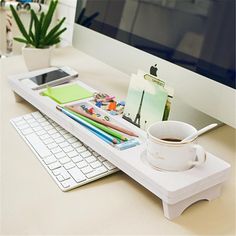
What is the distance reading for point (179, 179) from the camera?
1.96ft

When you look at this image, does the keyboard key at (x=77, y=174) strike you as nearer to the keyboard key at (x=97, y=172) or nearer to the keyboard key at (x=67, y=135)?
the keyboard key at (x=97, y=172)

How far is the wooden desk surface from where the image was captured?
58 centimetres

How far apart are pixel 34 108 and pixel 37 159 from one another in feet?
0.82

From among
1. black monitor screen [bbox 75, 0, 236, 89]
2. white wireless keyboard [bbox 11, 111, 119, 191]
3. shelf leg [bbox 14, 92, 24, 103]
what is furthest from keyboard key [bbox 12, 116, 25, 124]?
black monitor screen [bbox 75, 0, 236, 89]

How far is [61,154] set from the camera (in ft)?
2.45

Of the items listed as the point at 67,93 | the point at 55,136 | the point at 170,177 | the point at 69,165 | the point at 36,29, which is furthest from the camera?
the point at 36,29

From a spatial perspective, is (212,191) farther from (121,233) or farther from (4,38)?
(4,38)

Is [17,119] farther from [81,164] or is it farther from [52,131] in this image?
[81,164]

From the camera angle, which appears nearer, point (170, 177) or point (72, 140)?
point (170, 177)

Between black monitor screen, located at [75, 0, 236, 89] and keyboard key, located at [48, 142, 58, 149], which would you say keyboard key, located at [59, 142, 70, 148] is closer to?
keyboard key, located at [48, 142, 58, 149]

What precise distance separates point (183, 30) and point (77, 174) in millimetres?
352

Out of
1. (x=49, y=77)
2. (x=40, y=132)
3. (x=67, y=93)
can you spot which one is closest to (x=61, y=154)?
(x=40, y=132)

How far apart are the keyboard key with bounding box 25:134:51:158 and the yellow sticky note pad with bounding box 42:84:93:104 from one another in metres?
0.11

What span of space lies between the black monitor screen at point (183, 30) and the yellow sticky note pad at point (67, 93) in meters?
0.16
